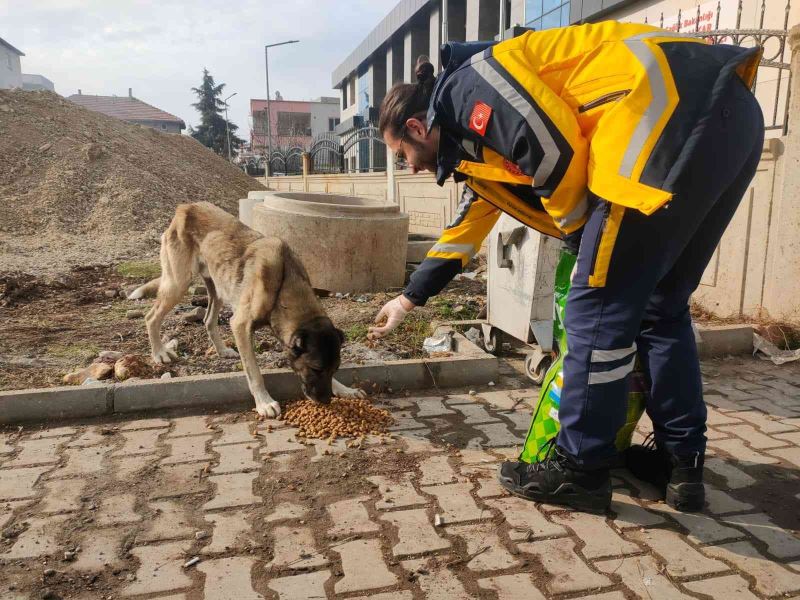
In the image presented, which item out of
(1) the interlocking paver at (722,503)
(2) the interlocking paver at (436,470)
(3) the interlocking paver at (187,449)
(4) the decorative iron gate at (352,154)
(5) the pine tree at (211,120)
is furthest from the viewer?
(5) the pine tree at (211,120)

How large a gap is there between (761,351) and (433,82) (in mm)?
3923

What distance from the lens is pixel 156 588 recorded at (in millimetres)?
2195

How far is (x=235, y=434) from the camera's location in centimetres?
359

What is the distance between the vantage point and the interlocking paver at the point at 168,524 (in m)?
2.52

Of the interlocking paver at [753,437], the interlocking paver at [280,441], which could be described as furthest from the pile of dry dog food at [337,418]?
the interlocking paver at [753,437]

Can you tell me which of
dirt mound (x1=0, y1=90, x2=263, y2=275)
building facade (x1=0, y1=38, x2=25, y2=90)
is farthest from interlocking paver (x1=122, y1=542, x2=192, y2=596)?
building facade (x1=0, y1=38, x2=25, y2=90)

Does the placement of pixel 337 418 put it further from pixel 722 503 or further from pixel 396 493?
pixel 722 503

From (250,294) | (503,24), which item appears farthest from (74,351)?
(503,24)

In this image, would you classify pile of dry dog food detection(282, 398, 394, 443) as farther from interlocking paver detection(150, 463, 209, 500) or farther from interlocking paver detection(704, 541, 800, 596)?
interlocking paver detection(704, 541, 800, 596)

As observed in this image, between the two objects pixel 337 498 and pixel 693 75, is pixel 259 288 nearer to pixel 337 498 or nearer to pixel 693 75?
pixel 337 498

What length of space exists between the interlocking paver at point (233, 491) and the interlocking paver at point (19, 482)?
83 cm

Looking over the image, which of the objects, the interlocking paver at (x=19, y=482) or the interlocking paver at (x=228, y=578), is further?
the interlocking paver at (x=19, y=482)

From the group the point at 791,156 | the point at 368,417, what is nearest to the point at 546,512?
the point at 368,417

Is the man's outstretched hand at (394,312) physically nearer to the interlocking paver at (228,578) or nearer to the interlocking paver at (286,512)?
the interlocking paver at (286,512)
